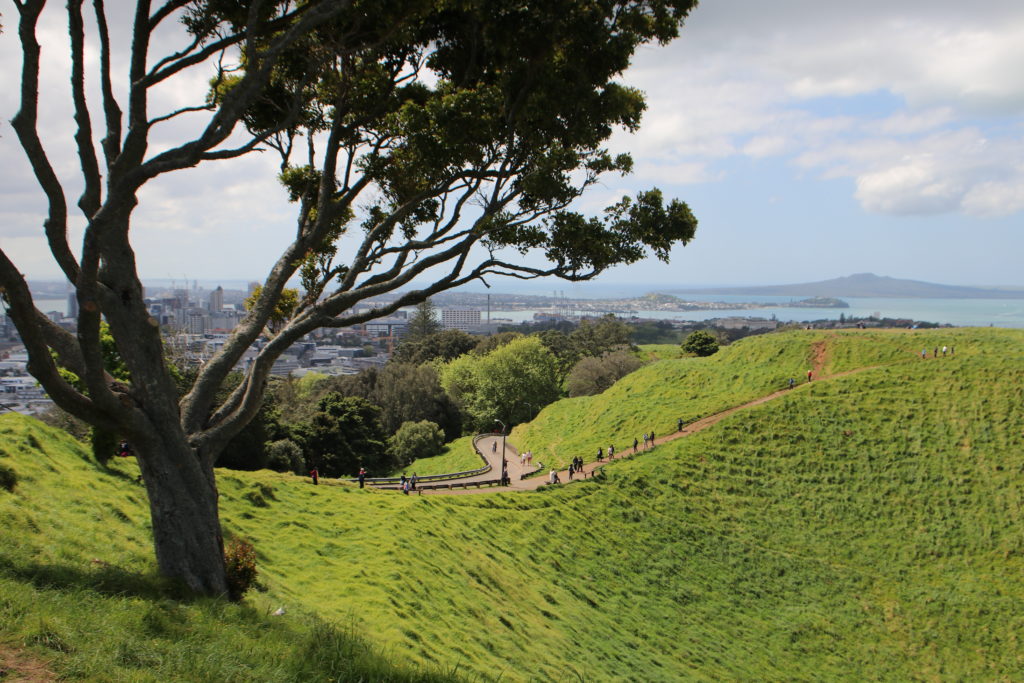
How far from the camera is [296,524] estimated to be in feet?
60.7

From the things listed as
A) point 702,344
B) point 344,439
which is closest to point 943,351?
point 702,344

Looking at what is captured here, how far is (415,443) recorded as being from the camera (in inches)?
2062

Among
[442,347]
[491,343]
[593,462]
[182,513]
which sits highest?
[182,513]

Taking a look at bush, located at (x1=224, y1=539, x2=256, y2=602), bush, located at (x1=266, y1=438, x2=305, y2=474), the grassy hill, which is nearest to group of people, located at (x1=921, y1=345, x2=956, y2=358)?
the grassy hill

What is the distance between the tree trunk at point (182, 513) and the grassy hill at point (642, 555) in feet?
1.56

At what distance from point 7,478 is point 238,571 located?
552 cm

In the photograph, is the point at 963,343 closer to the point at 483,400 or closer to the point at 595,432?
the point at 595,432

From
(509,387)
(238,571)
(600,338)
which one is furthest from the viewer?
(600,338)

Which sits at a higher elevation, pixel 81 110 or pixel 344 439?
pixel 81 110

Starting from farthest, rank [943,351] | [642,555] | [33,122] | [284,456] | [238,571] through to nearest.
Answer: [943,351]
[284,456]
[642,555]
[238,571]
[33,122]

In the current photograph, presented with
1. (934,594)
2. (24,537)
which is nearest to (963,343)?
(934,594)

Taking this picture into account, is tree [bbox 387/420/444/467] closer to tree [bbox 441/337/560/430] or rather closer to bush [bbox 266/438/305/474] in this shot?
tree [bbox 441/337/560/430]

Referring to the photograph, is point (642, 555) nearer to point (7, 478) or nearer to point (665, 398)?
point (665, 398)

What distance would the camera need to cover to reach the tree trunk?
9391 millimetres
